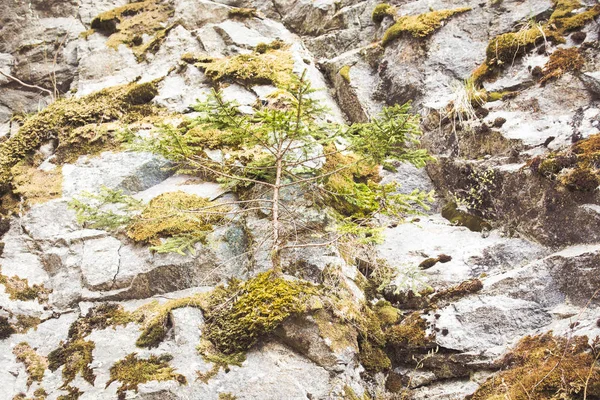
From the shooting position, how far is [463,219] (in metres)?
7.27

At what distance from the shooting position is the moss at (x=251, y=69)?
390 inches

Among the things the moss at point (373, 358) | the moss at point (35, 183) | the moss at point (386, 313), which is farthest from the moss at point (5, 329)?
the moss at point (386, 313)

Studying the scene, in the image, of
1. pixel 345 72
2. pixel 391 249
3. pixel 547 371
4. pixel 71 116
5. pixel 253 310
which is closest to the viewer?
pixel 547 371

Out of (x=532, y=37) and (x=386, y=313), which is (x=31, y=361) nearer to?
(x=386, y=313)

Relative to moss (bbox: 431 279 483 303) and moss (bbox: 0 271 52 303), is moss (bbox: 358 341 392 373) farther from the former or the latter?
moss (bbox: 0 271 52 303)

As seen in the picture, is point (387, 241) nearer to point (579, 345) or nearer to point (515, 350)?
point (515, 350)

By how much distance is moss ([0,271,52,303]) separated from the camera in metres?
6.06

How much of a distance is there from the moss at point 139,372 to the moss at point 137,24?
9368 millimetres

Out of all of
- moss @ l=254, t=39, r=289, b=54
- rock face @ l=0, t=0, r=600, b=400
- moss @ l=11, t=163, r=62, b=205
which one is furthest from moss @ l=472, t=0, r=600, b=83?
moss @ l=11, t=163, r=62, b=205

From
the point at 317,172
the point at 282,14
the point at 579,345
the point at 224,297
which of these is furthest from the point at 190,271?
the point at 282,14

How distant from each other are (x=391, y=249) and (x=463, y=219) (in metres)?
1.45

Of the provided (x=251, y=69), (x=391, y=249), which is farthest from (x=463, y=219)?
(x=251, y=69)

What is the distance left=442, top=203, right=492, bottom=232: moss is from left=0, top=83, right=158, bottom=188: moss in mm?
6983

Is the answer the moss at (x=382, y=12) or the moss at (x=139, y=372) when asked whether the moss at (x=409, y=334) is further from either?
the moss at (x=382, y=12)
